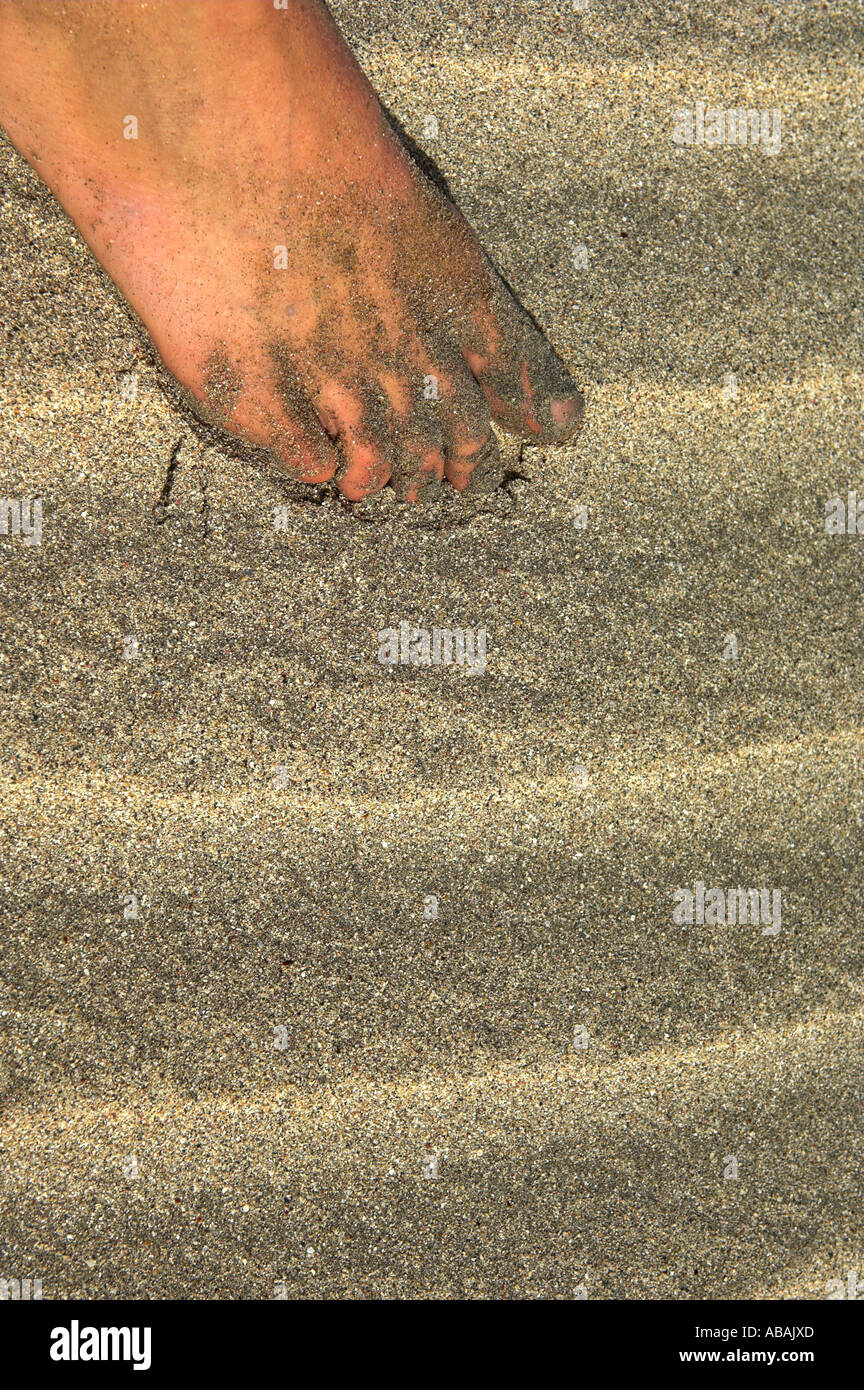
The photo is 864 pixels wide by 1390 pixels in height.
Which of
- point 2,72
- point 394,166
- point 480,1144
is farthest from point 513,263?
point 480,1144

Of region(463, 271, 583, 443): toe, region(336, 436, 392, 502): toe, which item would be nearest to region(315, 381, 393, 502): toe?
region(336, 436, 392, 502): toe

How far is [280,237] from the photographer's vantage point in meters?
1.13

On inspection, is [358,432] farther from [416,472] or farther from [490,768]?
[490,768]

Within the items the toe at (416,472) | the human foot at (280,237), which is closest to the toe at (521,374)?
the human foot at (280,237)

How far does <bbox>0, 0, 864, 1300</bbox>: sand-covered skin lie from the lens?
1.15 metres

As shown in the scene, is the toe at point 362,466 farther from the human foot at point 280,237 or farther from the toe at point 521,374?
the toe at point 521,374

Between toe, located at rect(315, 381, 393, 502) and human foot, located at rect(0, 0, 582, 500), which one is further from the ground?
human foot, located at rect(0, 0, 582, 500)

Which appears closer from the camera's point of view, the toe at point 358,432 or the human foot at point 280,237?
the human foot at point 280,237

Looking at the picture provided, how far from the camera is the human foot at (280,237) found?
103cm

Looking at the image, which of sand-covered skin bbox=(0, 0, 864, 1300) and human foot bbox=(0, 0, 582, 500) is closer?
human foot bbox=(0, 0, 582, 500)

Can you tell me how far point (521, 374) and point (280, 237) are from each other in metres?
0.36

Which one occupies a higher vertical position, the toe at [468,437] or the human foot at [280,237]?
the human foot at [280,237]

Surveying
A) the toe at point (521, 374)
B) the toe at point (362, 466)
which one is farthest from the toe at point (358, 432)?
the toe at point (521, 374)

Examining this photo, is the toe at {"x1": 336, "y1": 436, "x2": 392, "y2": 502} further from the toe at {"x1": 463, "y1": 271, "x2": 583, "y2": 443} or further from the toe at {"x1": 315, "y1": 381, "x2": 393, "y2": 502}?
Answer: the toe at {"x1": 463, "y1": 271, "x2": 583, "y2": 443}
